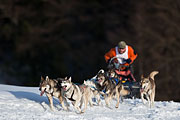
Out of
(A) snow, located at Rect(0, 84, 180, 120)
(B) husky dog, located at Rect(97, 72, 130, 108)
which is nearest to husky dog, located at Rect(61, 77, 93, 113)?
(A) snow, located at Rect(0, 84, 180, 120)

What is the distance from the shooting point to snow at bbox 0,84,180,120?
7.71 meters

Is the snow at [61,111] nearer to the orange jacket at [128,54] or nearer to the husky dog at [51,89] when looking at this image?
the husky dog at [51,89]

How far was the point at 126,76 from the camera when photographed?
1073 cm

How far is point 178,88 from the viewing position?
21.9m

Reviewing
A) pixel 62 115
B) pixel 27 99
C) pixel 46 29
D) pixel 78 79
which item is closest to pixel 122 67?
pixel 27 99

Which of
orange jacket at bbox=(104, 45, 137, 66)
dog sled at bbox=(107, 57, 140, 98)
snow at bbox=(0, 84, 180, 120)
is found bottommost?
snow at bbox=(0, 84, 180, 120)

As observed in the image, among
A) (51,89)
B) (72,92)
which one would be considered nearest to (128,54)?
(51,89)

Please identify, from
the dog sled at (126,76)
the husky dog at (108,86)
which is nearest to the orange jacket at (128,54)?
the dog sled at (126,76)

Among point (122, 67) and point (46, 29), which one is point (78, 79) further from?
point (122, 67)

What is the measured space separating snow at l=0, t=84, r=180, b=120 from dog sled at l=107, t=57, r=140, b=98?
0.36 metres

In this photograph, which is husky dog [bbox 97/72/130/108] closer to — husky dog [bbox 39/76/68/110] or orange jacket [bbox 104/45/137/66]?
husky dog [bbox 39/76/68/110]

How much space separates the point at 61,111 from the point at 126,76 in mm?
2606

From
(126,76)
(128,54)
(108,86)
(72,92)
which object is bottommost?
(72,92)

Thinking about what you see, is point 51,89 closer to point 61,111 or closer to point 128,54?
point 61,111
